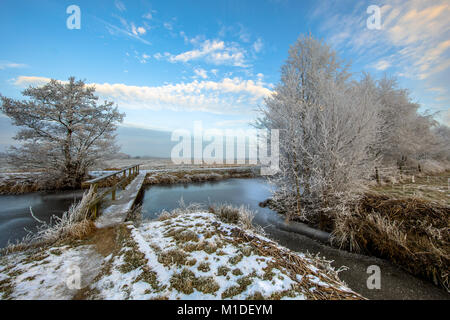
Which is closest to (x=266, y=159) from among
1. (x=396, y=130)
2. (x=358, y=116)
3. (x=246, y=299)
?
(x=358, y=116)

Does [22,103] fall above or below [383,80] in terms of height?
below

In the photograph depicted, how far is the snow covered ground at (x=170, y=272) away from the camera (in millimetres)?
1983

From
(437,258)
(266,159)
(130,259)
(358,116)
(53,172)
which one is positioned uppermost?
(358,116)

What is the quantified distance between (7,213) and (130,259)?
7427 millimetres

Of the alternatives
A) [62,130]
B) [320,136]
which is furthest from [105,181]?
[320,136]

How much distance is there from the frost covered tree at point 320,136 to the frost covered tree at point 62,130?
1080 centimetres

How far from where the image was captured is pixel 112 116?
1078 centimetres

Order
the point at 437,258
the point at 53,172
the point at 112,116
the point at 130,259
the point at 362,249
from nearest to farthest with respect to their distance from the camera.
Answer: the point at 130,259 < the point at 437,258 < the point at 362,249 < the point at 53,172 < the point at 112,116

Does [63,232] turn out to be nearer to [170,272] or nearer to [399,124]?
[170,272]

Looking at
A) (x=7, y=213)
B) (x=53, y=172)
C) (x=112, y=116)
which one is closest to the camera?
(x=7, y=213)

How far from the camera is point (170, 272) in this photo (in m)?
2.34

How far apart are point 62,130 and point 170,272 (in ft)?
40.2
